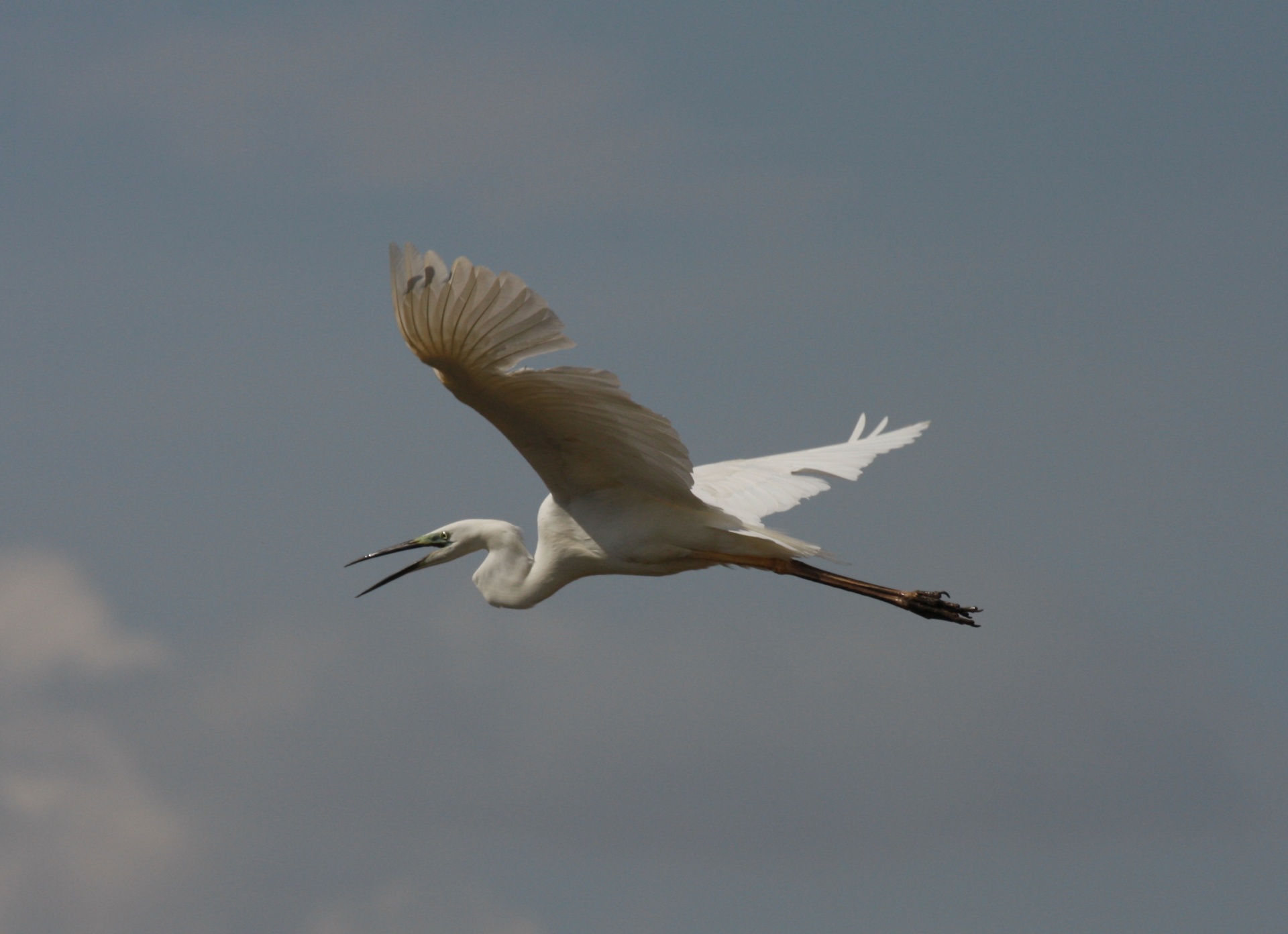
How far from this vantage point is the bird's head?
1283 cm

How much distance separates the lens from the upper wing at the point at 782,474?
1220 cm

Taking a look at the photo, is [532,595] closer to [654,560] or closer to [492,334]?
[654,560]

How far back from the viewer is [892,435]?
45.4 feet

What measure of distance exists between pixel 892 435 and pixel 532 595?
375 centimetres

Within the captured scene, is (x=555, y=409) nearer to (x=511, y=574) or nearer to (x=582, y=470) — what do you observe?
(x=582, y=470)

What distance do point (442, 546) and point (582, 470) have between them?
2411 millimetres

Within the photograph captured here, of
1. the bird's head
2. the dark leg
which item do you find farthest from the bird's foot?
the bird's head

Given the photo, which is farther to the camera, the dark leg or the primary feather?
the dark leg

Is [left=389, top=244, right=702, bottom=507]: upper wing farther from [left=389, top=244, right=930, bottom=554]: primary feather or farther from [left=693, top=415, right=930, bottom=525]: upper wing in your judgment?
[left=693, top=415, right=930, bottom=525]: upper wing

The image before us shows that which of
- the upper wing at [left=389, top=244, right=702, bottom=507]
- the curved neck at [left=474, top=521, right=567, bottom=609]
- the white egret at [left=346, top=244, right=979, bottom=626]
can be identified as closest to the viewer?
the upper wing at [left=389, top=244, right=702, bottom=507]

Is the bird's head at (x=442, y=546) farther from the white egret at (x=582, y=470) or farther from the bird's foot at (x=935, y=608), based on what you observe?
the bird's foot at (x=935, y=608)

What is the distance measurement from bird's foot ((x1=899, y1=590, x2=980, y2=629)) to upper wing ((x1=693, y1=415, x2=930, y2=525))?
3.51 feet

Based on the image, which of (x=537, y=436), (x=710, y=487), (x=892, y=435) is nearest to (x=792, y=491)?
(x=710, y=487)

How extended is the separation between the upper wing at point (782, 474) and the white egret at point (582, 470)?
2 cm
